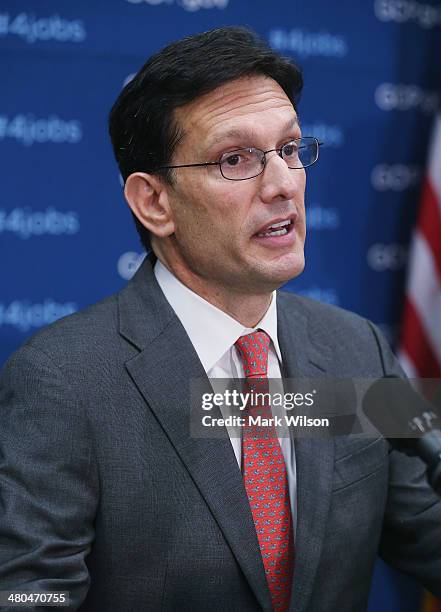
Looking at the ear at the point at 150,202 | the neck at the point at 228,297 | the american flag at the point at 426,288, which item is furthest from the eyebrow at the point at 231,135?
the american flag at the point at 426,288

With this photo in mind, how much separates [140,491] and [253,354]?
355mm

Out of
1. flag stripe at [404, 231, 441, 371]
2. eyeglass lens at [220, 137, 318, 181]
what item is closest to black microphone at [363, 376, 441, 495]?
eyeglass lens at [220, 137, 318, 181]

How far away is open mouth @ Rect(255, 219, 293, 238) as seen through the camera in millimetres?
1558

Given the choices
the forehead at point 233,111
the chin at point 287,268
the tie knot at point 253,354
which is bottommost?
the tie knot at point 253,354

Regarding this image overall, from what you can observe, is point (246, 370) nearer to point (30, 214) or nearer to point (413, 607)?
point (30, 214)

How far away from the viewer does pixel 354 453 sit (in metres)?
1.67

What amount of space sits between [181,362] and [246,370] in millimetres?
136

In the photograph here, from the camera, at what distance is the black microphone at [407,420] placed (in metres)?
1.17

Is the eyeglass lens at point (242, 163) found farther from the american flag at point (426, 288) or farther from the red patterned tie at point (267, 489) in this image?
the american flag at point (426, 288)

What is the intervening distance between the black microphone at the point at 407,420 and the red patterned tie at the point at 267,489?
286mm

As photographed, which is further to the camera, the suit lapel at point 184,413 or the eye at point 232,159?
the eye at point 232,159

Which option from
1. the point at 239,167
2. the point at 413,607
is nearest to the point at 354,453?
the point at 239,167

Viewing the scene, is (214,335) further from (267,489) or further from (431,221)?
(431,221)

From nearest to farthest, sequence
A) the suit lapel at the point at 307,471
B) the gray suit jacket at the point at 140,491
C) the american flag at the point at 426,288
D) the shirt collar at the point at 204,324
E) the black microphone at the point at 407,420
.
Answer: the black microphone at the point at 407,420 < the gray suit jacket at the point at 140,491 < the suit lapel at the point at 307,471 < the shirt collar at the point at 204,324 < the american flag at the point at 426,288
